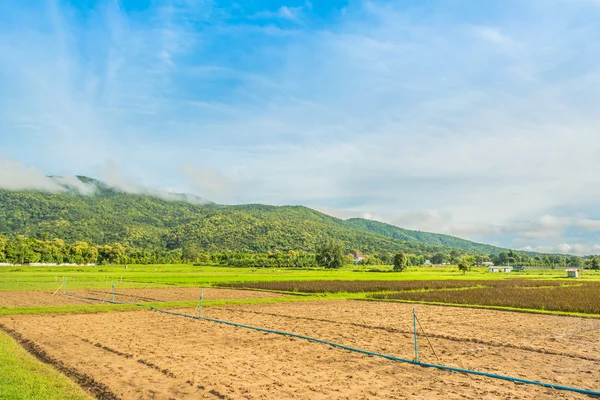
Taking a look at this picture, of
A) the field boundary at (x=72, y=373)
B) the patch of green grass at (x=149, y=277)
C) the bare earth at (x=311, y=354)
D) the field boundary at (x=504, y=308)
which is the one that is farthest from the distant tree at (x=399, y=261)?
the field boundary at (x=72, y=373)

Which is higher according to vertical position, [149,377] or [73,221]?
[73,221]

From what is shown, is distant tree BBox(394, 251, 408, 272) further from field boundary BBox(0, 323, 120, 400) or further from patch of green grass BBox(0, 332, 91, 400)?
patch of green grass BBox(0, 332, 91, 400)

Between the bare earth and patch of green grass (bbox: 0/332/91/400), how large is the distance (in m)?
0.75

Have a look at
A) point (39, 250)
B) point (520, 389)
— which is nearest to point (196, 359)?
point (520, 389)

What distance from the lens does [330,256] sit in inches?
4796

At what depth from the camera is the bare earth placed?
9.95 m

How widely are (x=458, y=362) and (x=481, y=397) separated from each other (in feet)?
12.2

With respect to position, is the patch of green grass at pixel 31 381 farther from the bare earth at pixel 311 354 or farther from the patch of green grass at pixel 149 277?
the patch of green grass at pixel 149 277

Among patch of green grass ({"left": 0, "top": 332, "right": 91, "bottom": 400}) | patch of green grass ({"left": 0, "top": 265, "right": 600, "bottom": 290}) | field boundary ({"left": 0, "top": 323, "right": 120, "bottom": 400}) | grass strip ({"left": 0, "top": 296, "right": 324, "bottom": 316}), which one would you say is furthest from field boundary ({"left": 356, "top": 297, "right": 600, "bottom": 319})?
patch of green grass ({"left": 0, "top": 332, "right": 91, "bottom": 400})

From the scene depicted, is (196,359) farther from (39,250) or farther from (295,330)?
(39,250)

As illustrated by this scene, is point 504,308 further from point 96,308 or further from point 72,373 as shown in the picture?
point 72,373

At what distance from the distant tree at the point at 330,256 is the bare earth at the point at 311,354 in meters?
97.4

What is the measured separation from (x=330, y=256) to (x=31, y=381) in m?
113

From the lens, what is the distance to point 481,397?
9383 mm
